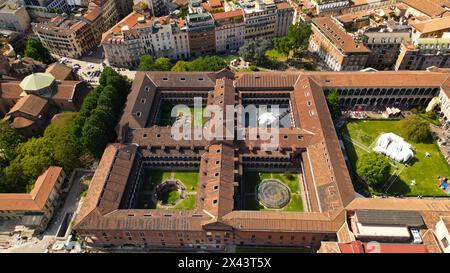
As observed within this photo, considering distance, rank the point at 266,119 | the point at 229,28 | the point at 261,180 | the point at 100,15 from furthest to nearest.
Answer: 1. the point at 100,15
2. the point at 229,28
3. the point at 266,119
4. the point at 261,180

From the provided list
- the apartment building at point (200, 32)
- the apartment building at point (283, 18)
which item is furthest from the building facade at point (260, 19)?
the apartment building at point (200, 32)

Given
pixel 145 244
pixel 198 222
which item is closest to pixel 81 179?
pixel 145 244

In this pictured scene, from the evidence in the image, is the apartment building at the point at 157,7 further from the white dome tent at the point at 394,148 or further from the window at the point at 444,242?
the window at the point at 444,242

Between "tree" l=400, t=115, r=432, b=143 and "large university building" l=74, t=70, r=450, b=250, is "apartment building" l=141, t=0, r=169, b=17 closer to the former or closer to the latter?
"large university building" l=74, t=70, r=450, b=250

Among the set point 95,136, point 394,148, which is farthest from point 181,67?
point 394,148

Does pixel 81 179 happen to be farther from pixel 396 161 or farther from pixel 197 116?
pixel 396 161

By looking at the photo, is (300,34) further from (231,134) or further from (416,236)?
(416,236)

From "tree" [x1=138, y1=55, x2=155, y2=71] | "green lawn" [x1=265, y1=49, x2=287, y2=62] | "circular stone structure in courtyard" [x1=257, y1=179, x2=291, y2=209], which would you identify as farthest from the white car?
"tree" [x1=138, y1=55, x2=155, y2=71]
